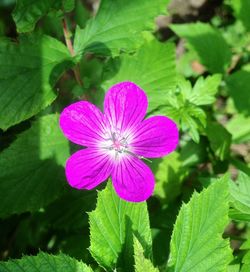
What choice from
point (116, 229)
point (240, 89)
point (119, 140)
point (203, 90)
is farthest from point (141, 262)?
point (240, 89)

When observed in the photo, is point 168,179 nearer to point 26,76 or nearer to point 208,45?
point 208,45

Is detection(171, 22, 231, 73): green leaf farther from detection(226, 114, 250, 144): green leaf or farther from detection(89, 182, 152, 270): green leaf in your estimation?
detection(89, 182, 152, 270): green leaf

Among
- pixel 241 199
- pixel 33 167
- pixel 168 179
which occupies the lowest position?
pixel 168 179

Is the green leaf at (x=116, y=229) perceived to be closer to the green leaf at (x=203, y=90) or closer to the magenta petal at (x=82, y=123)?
the magenta petal at (x=82, y=123)

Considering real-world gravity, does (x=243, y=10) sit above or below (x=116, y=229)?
above

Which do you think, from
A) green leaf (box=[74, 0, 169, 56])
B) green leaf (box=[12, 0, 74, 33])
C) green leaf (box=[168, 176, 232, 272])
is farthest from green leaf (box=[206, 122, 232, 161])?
green leaf (box=[12, 0, 74, 33])

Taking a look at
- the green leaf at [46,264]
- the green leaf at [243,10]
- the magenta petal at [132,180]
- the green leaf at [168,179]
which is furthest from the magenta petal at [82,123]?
the green leaf at [243,10]
